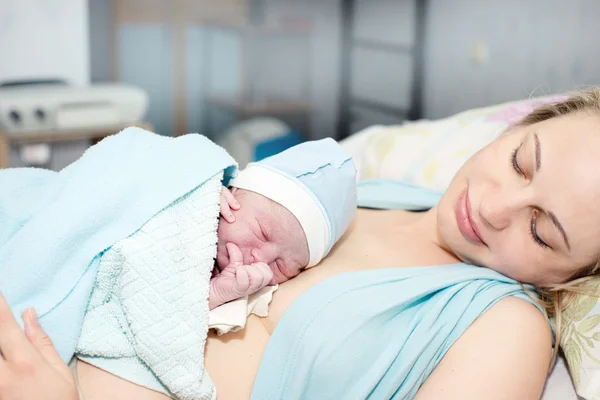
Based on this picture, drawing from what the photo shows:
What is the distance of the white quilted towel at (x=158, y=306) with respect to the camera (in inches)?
34.4

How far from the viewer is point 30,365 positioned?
30.4 inches

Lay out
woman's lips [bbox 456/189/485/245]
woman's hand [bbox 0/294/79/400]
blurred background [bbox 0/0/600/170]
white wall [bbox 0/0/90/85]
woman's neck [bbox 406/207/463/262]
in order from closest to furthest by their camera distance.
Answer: woman's hand [bbox 0/294/79/400], woman's lips [bbox 456/189/485/245], woman's neck [bbox 406/207/463/262], blurred background [bbox 0/0/600/170], white wall [bbox 0/0/90/85]

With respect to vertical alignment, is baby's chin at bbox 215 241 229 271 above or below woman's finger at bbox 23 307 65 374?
above

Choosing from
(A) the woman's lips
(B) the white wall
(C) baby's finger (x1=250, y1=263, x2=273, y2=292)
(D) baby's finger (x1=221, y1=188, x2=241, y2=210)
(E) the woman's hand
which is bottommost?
(E) the woman's hand

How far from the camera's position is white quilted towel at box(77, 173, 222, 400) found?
87 centimetres

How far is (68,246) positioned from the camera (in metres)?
0.86

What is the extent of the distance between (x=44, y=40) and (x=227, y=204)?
2.15m

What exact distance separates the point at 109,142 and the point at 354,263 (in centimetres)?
45

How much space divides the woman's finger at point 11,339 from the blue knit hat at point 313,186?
15.3 inches

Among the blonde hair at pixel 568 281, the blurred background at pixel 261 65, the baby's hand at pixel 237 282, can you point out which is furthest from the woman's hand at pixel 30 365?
the blurred background at pixel 261 65

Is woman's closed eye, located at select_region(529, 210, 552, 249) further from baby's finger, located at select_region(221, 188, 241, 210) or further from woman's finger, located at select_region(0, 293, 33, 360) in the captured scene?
woman's finger, located at select_region(0, 293, 33, 360)

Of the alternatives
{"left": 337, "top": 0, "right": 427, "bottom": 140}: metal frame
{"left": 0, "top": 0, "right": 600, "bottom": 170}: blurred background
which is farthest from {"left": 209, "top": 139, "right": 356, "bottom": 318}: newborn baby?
{"left": 337, "top": 0, "right": 427, "bottom": 140}: metal frame

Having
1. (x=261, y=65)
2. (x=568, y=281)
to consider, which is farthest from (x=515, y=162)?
(x=261, y=65)

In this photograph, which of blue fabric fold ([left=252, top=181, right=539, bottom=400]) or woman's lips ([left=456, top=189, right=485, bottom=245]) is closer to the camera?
blue fabric fold ([left=252, top=181, right=539, bottom=400])
